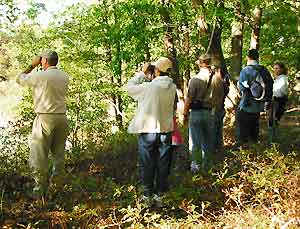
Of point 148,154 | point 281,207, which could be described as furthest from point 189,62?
point 281,207

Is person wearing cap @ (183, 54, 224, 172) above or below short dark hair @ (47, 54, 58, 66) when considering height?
below

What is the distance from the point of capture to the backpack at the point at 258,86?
29.7 ft

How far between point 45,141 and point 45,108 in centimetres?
49

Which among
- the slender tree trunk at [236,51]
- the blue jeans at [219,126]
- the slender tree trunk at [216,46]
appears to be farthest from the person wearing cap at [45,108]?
the slender tree trunk at [236,51]

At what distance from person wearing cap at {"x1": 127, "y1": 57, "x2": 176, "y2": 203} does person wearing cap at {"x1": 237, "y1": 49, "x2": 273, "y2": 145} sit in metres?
2.81

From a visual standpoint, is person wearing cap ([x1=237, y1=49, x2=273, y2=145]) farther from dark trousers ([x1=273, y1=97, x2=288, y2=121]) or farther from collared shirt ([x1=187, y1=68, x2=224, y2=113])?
collared shirt ([x1=187, y1=68, x2=224, y2=113])

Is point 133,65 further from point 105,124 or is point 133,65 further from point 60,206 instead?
point 60,206

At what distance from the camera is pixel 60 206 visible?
253 inches

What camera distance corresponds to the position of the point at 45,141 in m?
7.16

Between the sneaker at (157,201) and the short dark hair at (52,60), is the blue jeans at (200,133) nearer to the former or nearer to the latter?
the sneaker at (157,201)

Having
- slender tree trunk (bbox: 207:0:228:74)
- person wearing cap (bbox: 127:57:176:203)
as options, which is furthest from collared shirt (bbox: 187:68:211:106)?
slender tree trunk (bbox: 207:0:228:74)

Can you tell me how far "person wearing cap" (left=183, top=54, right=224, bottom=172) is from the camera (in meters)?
8.33

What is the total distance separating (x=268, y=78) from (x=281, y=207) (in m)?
4.07

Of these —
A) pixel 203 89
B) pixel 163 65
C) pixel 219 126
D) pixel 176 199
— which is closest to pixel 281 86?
pixel 219 126
